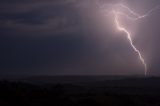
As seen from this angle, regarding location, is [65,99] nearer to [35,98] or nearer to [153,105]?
[35,98]

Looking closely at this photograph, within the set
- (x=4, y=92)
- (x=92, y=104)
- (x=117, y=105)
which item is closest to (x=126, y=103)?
(x=117, y=105)

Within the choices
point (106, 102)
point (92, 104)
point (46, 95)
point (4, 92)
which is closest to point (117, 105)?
point (106, 102)

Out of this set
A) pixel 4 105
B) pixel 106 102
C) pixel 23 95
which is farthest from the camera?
Answer: pixel 106 102

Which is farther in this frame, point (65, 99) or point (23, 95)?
point (65, 99)

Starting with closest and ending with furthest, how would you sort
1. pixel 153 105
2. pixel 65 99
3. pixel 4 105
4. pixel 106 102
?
pixel 4 105 → pixel 65 99 → pixel 106 102 → pixel 153 105

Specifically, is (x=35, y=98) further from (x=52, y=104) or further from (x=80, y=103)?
(x=80, y=103)

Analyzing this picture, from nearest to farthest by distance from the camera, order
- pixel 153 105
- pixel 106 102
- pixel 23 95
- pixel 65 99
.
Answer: pixel 23 95 → pixel 65 99 → pixel 106 102 → pixel 153 105

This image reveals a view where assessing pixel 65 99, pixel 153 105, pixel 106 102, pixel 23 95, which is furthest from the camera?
pixel 153 105

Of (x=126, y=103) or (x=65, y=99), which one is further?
(x=126, y=103)

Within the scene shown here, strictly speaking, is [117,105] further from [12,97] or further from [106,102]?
[12,97]
